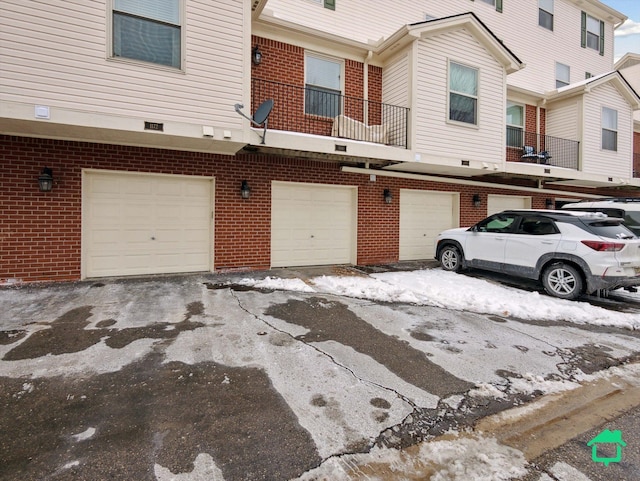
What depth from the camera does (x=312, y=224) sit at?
8828 mm

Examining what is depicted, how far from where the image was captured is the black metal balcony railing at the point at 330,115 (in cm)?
816

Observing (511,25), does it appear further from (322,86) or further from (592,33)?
(322,86)

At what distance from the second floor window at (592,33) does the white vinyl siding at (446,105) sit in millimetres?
9510

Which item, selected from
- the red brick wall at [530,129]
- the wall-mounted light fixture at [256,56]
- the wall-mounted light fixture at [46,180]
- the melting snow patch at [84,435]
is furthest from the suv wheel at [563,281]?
the wall-mounted light fixture at [46,180]

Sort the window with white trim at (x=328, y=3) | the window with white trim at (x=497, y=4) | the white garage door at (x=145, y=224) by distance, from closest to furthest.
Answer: the white garage door at (x=145, y=224) → the window with white trim at (x=328, y=3) → the window with white trim at (x=497, y=4)

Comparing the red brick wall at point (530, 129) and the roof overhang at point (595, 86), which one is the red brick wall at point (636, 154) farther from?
the red brick wall at point (530, 129)

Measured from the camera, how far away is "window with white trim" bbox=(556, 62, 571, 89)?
1426cm

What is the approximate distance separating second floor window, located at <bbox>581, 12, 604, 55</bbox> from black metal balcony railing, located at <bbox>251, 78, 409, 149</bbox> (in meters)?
12.6

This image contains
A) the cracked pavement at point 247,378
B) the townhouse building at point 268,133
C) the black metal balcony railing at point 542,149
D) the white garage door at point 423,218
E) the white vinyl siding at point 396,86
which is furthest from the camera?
the black metal balcony railing at point 542,149

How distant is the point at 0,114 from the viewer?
4.99m

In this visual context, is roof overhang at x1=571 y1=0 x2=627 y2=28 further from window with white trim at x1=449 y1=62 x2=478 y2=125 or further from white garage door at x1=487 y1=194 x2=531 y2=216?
window with white trim at x1=449 y1=62 x2=478 y2=125

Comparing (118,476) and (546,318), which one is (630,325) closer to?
(546,318)

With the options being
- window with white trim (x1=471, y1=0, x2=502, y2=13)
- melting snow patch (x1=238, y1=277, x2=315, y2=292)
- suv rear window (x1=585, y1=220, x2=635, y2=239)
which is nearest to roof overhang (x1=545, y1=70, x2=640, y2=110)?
window with white trim (x1=471, y1=0, x2=502, y2=13)

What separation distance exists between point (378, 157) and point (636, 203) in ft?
23.1
